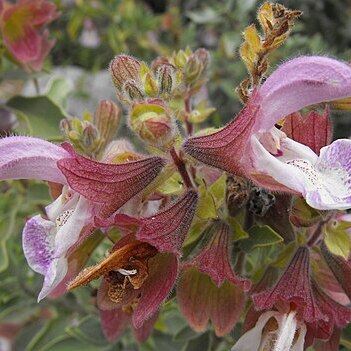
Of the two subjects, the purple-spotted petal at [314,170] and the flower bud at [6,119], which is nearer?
the purple-spotted petal at [314,170]

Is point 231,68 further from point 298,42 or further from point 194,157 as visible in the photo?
point 194,157

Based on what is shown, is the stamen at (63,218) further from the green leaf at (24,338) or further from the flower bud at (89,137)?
the green leaf at (24,338)

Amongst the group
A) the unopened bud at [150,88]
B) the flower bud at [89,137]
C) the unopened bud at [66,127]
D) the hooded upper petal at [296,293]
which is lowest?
the hooded upper petal at [296,293]

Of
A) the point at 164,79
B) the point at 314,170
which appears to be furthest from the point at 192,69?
the point at 314,170

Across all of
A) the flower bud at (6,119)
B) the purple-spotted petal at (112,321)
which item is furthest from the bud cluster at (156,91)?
the flower bud at (6,119)

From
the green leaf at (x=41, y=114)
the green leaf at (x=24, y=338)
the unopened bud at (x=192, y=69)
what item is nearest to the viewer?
the unopened bud at (x=192, y=69)

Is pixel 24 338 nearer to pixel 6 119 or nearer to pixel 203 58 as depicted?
pixel 6 119

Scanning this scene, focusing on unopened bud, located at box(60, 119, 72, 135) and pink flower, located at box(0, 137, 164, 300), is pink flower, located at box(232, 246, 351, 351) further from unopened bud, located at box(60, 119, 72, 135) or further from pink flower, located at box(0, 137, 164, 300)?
unopened bud, located at box(60, 119, 72, 135)

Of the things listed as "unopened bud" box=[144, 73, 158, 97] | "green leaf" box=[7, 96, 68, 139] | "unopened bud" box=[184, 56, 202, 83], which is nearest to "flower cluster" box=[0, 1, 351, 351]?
"unopened bud" box=[144, 73, 158, 97]
